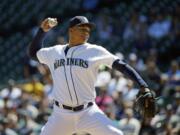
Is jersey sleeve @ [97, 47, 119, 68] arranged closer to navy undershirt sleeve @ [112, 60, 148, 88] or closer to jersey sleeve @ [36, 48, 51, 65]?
navy undershirt sleeve @ [112, 60, 148, 88]

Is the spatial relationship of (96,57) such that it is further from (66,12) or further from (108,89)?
(66,12)

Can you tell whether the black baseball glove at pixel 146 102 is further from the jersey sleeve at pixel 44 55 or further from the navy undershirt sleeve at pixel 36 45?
the navy undershirt sleeve at pixel 36 45

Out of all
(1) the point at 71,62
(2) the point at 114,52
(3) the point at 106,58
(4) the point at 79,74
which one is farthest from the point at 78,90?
(2) the point at 114,52

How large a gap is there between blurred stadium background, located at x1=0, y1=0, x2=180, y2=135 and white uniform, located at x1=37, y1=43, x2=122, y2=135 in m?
3.65

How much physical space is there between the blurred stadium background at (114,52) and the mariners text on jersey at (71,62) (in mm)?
3676

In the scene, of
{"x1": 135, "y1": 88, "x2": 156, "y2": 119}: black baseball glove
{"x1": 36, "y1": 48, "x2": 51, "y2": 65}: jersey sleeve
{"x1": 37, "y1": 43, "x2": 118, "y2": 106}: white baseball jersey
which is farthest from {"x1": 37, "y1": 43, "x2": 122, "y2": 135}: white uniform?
{"x1": 135, "y1": 88, "x2": 156, "y2": 119}: black baseball glove

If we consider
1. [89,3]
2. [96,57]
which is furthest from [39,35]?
[89,3]

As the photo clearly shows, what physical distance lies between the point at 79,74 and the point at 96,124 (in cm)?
53

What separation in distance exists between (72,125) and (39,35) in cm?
117

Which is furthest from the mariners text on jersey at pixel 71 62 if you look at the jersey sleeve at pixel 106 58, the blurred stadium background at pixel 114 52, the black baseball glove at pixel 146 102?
the blurred stadium background at pixel 114 52

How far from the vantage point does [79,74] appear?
672cm

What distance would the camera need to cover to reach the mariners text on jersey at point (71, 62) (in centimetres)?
671

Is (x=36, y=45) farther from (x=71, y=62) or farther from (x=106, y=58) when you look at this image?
(x=106, y=58)

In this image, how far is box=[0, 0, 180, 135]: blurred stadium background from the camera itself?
11.3 meters
